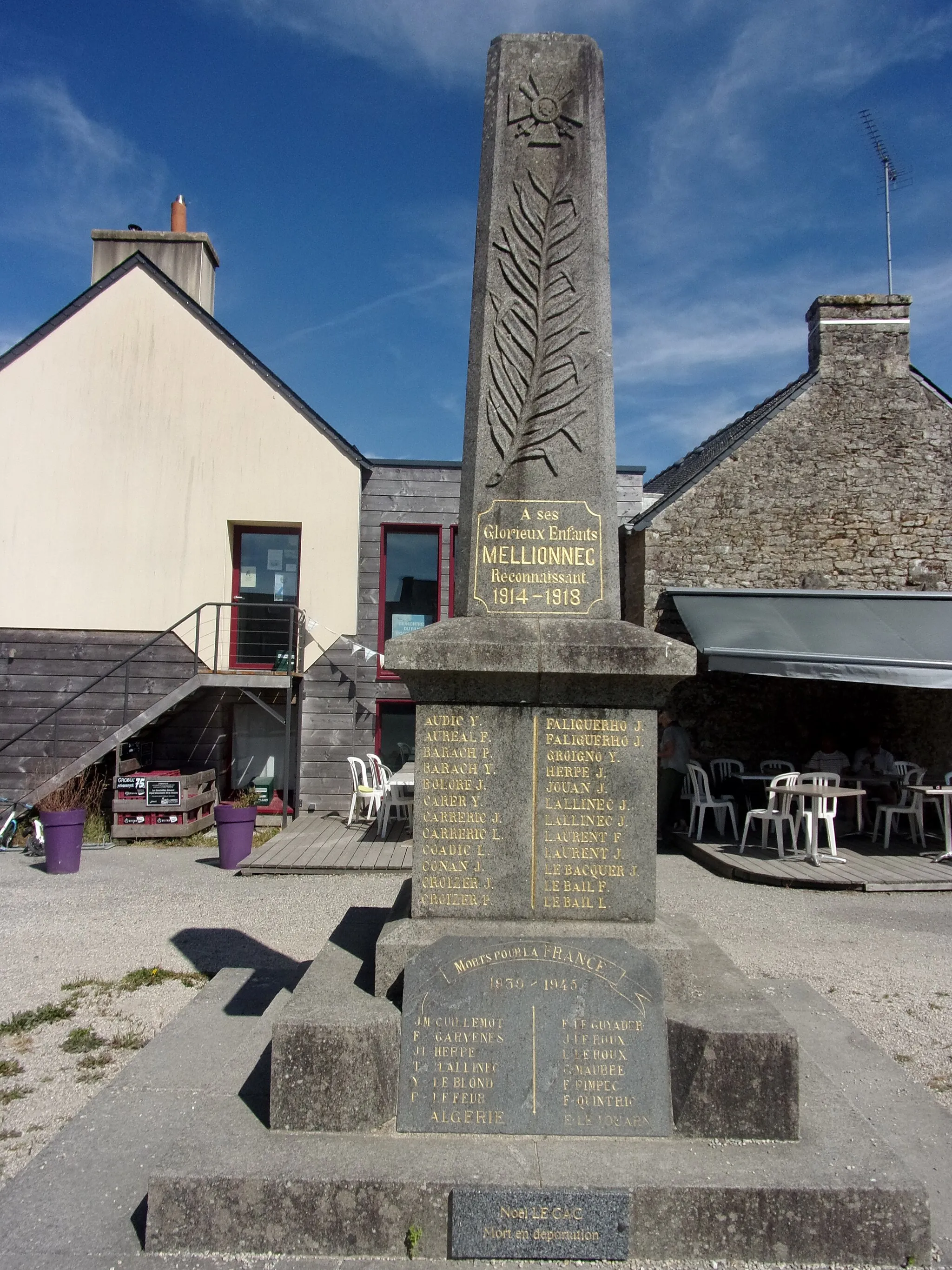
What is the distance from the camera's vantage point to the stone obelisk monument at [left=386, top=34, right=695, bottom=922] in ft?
11.5

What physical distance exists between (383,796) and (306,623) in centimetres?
329

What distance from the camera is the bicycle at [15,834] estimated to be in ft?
34.7

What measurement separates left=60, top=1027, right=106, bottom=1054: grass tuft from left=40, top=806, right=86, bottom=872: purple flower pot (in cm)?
493

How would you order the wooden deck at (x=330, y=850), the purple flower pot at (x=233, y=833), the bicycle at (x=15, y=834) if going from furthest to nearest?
the bicycle at (x=15, y=834) < the purple flower pot at (x=233, y=833) < the wooden deck at (x=330, y=850)

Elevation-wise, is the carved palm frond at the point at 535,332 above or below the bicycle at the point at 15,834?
above

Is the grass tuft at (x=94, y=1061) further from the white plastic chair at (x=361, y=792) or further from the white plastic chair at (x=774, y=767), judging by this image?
the white plastic chair at (x=774, y=767)

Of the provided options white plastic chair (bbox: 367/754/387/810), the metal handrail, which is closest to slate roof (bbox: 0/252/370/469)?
the metal handrail

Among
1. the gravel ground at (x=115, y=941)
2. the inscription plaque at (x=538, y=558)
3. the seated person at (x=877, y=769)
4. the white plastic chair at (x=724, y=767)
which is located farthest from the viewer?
the white plastic chair at (x=724, y=767)

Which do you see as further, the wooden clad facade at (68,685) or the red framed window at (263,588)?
the red framed window at (263,588)

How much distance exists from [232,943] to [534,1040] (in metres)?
4.26

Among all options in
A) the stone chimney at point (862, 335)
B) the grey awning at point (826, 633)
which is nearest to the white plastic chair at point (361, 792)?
the grey awning at point (826, 633)

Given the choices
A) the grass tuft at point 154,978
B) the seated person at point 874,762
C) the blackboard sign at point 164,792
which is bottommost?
the grass tuft at point 154,978

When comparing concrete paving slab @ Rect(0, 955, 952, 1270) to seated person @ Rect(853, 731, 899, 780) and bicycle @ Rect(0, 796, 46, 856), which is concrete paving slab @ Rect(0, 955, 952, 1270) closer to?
bicycle @ Rect(0, 796, 46, 856)

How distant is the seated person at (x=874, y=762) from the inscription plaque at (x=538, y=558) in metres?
9.46
